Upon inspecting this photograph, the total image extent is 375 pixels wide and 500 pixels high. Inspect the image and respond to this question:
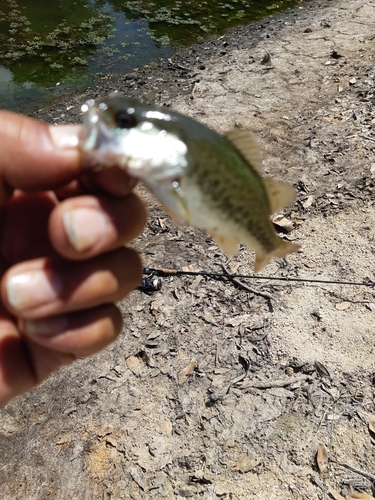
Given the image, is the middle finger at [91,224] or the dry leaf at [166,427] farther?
the dry leaf at [166,427]

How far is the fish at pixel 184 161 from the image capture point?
1612mm

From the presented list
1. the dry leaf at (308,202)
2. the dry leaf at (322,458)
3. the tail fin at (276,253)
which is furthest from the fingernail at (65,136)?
the dry leaf at (308,202)

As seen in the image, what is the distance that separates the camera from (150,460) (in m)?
3.31

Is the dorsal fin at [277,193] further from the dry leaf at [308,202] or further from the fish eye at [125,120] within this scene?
the dry leaf at [308,202]

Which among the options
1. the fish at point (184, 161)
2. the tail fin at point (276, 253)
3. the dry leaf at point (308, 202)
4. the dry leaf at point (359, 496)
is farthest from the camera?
the dry leaf at point (308, 202)

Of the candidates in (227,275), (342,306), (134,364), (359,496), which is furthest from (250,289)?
(359,496)

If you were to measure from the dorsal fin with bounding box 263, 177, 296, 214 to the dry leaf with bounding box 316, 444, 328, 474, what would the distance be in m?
2.16

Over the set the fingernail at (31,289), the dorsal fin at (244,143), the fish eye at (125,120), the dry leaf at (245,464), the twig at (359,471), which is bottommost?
the dry leaf at (245,464)

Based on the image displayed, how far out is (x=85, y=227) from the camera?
5.51 feet

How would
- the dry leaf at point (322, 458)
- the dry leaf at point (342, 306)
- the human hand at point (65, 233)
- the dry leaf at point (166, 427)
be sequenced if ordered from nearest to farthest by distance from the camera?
the human hand at point (65, 233) < the dry leaf at point (322, 458) < the dry leaf at point (166, 427) < the dry leaf at point (342, 306)

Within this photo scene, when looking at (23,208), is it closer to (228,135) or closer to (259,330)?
(228,135)

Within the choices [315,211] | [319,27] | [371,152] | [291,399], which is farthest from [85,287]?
[319,27]

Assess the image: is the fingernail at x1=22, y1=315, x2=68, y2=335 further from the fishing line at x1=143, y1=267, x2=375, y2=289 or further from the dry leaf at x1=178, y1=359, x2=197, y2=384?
the fishing line at x1=143, y1=267, x2=375, y2=289

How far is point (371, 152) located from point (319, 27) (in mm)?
7088
